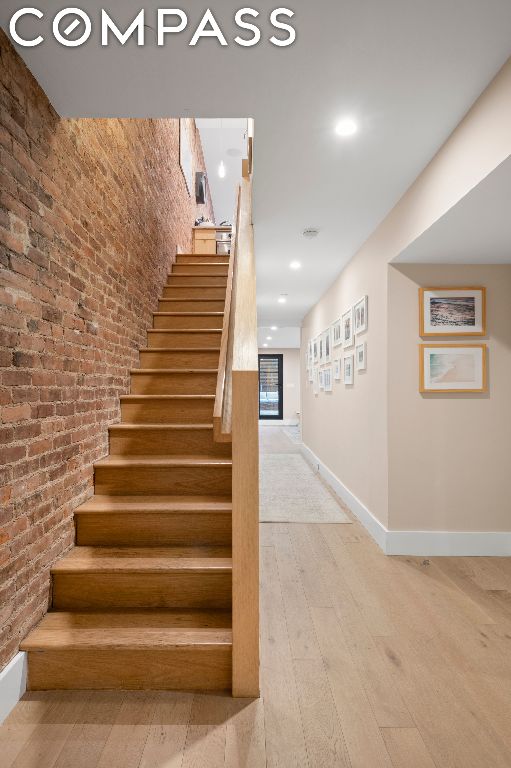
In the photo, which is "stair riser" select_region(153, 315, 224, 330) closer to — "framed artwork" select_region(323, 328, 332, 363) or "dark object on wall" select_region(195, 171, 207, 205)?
"framed artwork" select_region(323, 328, 332, 363)

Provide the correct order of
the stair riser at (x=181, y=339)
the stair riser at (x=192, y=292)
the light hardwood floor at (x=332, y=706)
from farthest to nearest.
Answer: the stair riser at (x=192, y=292) < the stair riser at (x=181, y=339) < the light hardwood floor at (x=332, y=706)

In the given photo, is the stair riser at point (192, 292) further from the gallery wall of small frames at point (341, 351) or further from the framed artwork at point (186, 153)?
the framed artwork at point (186, 153)

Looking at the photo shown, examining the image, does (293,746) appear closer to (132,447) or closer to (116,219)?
(132,447)

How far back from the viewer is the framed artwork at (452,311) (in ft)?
11.7

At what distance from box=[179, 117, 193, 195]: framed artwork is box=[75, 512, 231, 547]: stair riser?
4.97 m

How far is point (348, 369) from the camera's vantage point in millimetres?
4934

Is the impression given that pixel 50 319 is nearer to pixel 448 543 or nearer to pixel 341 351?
pixel 448 543

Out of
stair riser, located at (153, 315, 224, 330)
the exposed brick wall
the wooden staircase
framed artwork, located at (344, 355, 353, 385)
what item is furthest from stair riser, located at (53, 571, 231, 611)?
framed artwork, located at (344, 355, 353, 385)

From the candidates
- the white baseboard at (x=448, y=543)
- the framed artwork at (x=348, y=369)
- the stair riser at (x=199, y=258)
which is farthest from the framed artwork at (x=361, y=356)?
the stair riser at (x=199, y=258)

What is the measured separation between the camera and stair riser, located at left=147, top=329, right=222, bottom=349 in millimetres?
4043

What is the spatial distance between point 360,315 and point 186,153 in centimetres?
390

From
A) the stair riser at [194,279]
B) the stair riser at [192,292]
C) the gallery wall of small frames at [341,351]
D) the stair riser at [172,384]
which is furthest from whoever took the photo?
the stair riser at [194,279]

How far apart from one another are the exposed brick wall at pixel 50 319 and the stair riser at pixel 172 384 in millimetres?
162

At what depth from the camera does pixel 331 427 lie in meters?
5.99
